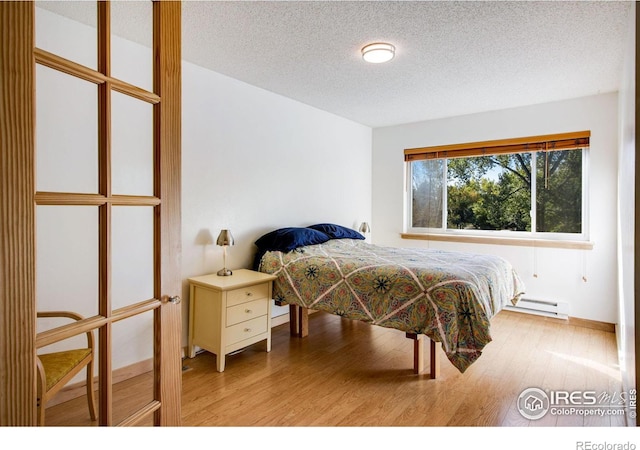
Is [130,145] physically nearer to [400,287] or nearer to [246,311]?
[246,311]

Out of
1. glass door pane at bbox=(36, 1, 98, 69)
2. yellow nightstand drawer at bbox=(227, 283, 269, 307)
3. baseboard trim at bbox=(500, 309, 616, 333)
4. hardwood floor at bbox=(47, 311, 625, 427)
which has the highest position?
glass door pane at bbox=(36, 1, 98, 69)

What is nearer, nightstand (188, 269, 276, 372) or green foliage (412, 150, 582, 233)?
nightstand (188, 269, 276, 372)

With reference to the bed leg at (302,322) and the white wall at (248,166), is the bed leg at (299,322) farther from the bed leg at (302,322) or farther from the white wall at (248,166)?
the white wall at (248,166)

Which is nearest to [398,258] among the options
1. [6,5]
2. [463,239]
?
[463,239]

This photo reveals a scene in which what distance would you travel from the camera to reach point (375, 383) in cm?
245

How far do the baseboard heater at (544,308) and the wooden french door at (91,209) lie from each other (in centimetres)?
388

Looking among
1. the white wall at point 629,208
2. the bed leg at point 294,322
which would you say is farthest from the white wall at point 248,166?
the white wall at point 629,208

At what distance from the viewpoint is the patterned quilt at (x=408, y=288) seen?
2236 millimetres

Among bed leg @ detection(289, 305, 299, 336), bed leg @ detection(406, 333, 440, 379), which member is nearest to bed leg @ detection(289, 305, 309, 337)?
bed leg @ detection(289, 305, 299, 336)

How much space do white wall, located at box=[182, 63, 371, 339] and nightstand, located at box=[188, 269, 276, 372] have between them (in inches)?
5.8

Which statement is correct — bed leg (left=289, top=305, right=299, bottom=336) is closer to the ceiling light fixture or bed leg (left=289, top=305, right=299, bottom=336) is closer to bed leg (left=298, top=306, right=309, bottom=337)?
bed leg (left=298, top=306, right=309, bottom=337)

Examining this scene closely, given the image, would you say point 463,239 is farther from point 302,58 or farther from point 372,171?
point 302,58

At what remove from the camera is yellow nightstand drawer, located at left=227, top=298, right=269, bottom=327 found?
2.69 metres

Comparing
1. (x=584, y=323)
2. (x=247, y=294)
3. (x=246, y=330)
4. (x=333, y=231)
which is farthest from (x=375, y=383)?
(x=584, y=323)
